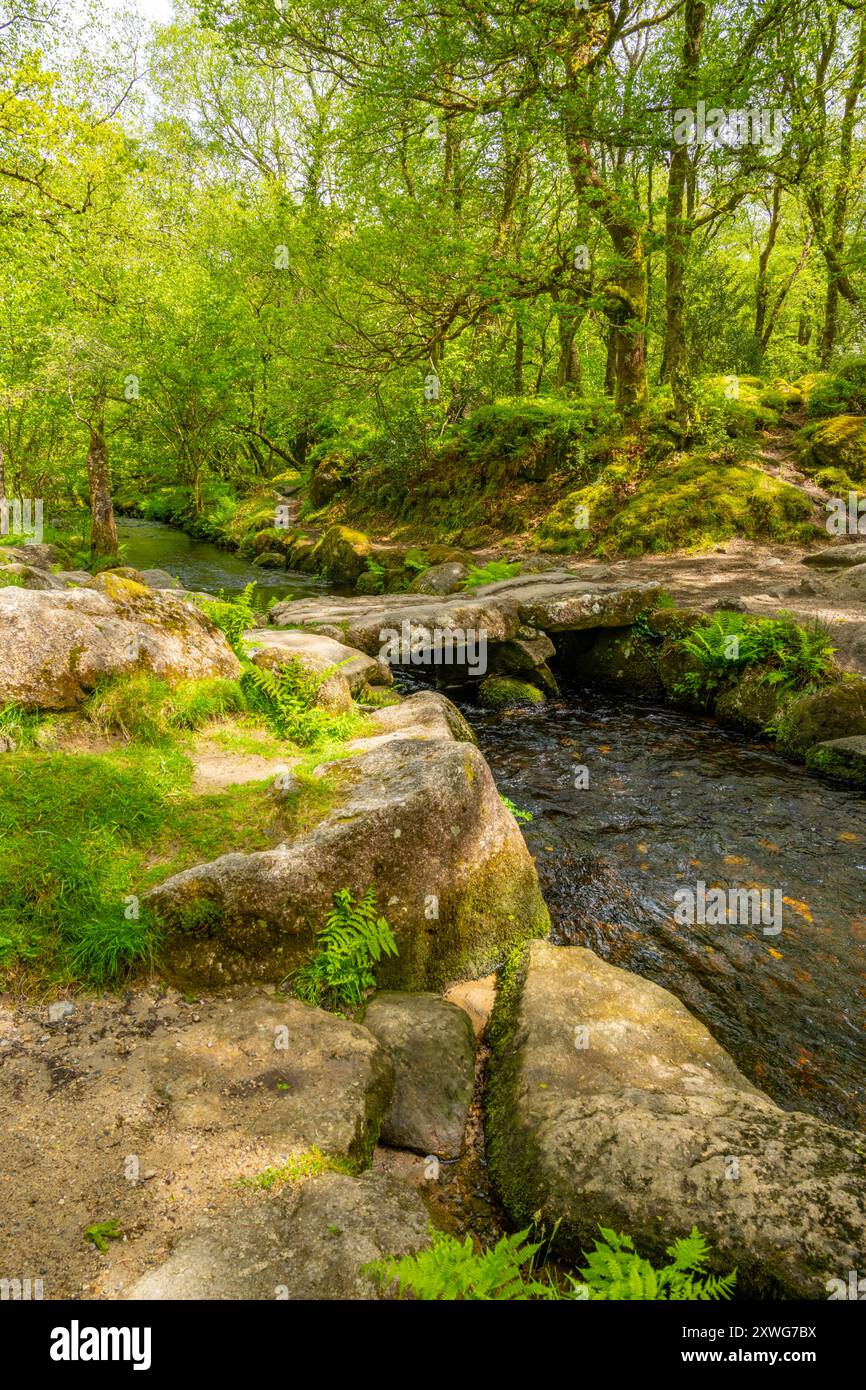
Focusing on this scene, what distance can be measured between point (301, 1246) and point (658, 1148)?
163 cm

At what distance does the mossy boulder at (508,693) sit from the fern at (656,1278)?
349 inches

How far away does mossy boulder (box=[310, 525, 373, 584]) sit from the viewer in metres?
20.0

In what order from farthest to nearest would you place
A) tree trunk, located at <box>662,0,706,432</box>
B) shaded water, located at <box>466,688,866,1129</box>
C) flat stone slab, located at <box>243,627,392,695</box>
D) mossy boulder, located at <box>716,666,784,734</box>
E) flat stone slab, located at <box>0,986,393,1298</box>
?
tree trunk, located at <box>662,0,706,432</box>, mossy boulder, located at <box>716,666,784,734</box>, flat stone slab, located at <box>243,627,392,695</box>, shaded water, located at <box>466,688,866,1129</box>, flat stone slab, located at <box>0,986,393,1298</box>

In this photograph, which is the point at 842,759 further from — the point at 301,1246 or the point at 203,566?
the point at 203,566

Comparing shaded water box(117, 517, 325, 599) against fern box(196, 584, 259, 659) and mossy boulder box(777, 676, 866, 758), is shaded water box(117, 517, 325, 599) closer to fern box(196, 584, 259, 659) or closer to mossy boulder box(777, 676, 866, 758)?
fern box(196, 584, 259, 659)

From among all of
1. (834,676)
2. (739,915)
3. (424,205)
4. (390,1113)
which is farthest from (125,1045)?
(424,205)

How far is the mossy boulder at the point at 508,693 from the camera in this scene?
37.1 feet

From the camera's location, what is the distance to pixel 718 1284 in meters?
2.41

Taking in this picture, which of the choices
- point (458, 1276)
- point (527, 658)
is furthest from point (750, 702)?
point (458, 1276)

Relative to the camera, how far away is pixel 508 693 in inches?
450

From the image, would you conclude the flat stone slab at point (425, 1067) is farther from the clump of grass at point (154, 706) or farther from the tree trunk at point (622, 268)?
the tree trunk at point (622, 268)

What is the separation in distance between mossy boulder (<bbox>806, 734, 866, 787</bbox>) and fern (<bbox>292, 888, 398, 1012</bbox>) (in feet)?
21.3

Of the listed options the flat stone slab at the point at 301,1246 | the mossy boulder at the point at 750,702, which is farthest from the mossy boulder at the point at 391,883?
the mossy boulder at the point at 750,702

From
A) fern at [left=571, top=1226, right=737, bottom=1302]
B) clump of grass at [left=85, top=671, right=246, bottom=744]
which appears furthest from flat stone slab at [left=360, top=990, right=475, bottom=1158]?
clump of grass at [left=85, top=671, right=246, bottom=744]
